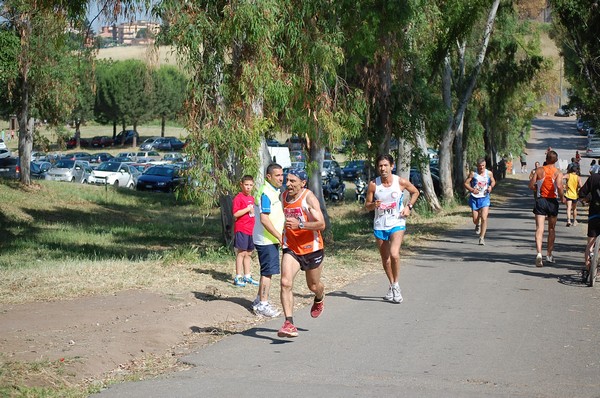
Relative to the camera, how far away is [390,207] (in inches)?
475

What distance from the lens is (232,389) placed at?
7.50 meters

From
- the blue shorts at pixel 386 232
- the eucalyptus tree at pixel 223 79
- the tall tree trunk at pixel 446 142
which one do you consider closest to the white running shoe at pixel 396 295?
the blue shorts at pixel 386 232

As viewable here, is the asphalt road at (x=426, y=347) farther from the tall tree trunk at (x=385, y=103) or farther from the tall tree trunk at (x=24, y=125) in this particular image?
the tall tree trunk at (x=24, y=125)

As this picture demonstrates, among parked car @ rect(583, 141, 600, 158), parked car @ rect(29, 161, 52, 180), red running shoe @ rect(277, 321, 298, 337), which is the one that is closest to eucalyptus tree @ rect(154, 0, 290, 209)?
red running shoe @ rect(277, 321, 298, 337)

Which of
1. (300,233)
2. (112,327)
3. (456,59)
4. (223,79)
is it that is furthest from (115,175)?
(300,233)

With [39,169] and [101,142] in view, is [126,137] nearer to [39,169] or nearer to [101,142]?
[101,142]

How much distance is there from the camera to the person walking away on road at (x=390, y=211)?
12.0 metres

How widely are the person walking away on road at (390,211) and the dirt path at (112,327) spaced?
1998 millimetres

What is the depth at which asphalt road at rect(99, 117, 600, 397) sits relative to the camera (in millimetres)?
7566

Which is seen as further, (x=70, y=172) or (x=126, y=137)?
(x=126, y=137)

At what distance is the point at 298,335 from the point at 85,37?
28.3ft

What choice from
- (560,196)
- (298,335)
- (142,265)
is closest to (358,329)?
(298,335)

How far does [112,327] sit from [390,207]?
4.25 m

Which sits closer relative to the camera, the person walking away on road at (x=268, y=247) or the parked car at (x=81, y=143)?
the person walking away on road at (x=268, y=247)
